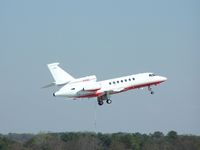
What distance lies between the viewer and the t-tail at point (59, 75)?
450 ft

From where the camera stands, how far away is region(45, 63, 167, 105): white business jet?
13500 centimetres

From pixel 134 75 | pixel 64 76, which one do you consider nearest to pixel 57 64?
Result: pixel 64 76

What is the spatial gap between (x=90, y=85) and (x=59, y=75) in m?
5.09

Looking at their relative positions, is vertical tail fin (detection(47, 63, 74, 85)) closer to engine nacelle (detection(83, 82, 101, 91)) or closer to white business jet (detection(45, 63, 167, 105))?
white business jet (detection(45, 63, 167, 105))

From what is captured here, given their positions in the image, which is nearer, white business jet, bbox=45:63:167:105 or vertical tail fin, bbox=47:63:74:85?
→ white business jet, bbox=45:63:167:105

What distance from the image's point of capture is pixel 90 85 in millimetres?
136250

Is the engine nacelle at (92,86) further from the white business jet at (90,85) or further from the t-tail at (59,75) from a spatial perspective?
the t-tail at (59,75)

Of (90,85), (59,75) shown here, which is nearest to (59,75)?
(59,75)

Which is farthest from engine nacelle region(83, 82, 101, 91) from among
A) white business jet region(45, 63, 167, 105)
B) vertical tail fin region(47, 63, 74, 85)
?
vertical tail fin region(47, 63, 74, 85)

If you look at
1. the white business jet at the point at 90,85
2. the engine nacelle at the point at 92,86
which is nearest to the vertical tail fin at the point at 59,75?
the white business jet at the point at 90,85

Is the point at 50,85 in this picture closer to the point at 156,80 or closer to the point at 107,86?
the point at 107,86

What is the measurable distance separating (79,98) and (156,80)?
16262 millimetres

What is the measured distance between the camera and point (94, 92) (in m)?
137

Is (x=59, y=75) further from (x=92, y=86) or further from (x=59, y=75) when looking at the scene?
(x=92, y=86)
